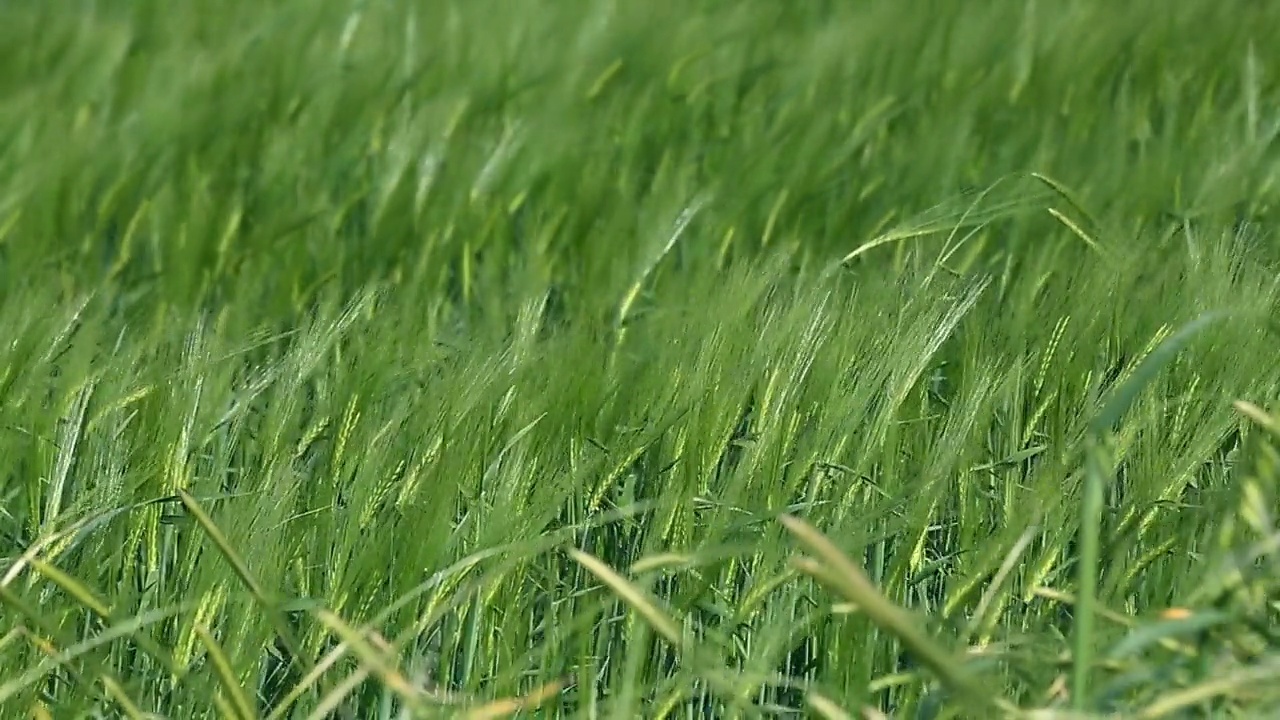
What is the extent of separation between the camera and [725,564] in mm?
1249

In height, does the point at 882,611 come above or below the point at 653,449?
above

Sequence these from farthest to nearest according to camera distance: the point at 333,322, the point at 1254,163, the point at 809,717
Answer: the point at 1254,163 → the point at 333,322 → the point at 809,717

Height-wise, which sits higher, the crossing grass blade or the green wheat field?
the crossing grass blade

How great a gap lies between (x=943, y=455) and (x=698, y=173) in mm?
1293

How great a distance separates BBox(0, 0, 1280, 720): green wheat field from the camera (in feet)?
3.30

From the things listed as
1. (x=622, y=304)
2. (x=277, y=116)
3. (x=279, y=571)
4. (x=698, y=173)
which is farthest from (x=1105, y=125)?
(x=279, y=571)

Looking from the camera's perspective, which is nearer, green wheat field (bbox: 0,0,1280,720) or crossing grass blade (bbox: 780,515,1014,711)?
crossing grass blade (bbox: 780,515,1014,711)

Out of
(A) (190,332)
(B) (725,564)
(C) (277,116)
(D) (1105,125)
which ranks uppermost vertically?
(A) (190,332)

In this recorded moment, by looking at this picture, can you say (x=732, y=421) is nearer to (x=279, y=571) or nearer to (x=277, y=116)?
(x=279, y=571)

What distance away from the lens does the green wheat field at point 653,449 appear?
1006 millimetres

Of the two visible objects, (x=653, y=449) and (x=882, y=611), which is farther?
(x=653, y=449)

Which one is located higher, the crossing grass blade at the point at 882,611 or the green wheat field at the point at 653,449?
the crossing grass blade at the point at 882,611

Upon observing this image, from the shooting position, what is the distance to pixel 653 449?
4.60 ft

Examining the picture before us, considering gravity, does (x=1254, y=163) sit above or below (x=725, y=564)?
below
